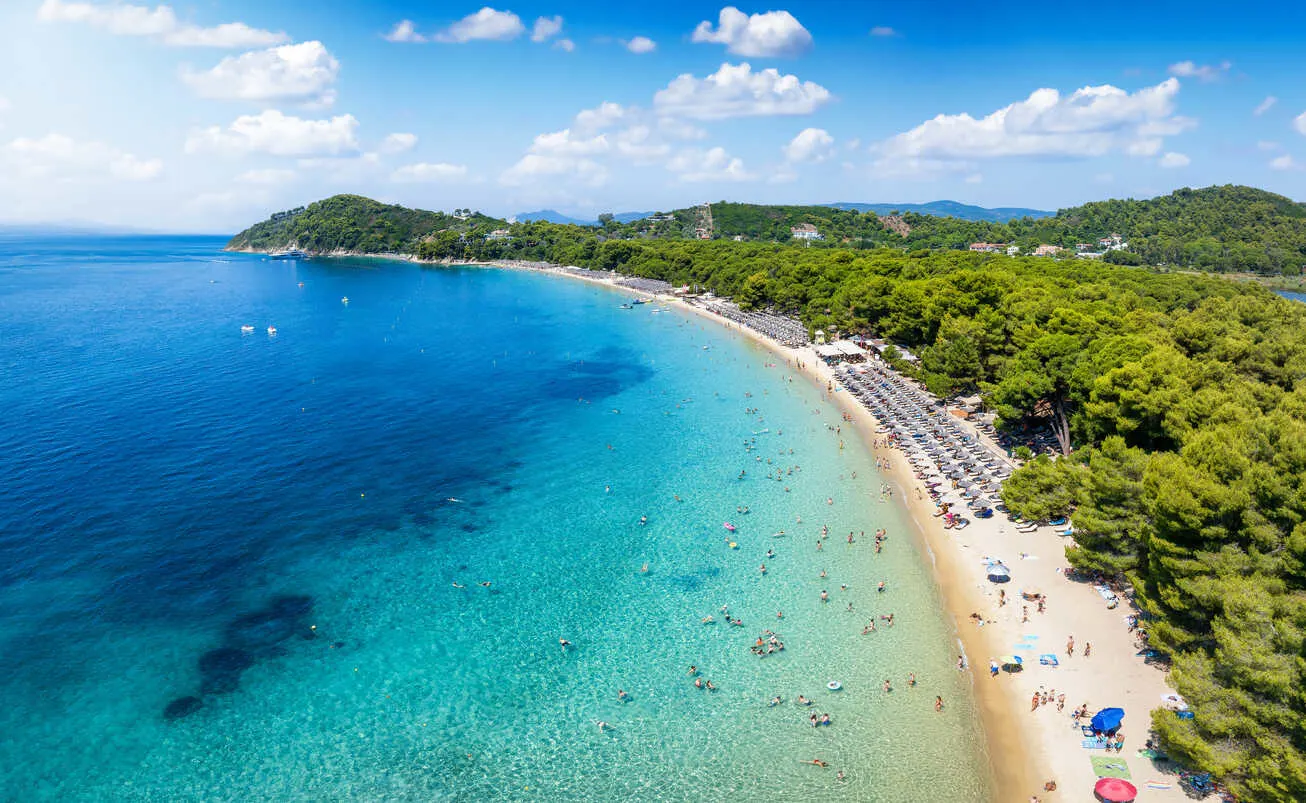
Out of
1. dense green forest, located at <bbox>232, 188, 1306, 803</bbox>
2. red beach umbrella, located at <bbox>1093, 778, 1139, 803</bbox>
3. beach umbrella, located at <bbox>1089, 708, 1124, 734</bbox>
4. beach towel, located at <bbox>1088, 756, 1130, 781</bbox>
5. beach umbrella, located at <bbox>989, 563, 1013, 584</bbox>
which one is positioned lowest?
beach towel, located at <bbox>1088, 756, 1130, 781</bbox>

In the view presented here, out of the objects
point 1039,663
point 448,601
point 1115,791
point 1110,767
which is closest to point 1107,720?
point 1110,767

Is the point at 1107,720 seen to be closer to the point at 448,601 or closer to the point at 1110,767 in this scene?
the point at 1110,767

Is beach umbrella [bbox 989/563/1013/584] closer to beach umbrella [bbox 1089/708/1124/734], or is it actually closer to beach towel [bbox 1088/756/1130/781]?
beach umbrella [bbox 1089/708/1124/734]

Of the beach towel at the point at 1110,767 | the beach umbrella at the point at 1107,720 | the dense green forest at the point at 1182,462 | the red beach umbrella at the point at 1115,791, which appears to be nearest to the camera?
the dense green forest at the point at 1182,462

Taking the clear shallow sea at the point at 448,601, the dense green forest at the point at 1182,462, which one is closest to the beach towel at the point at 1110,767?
the dense green forest at the point at 1182,462

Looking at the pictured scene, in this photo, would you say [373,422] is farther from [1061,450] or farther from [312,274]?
[312,274]

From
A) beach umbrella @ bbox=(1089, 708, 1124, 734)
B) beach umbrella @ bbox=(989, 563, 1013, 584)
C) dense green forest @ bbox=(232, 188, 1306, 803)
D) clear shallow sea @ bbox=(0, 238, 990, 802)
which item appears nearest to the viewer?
dense green forest @ bbox=(232, 188, 1306, 803)

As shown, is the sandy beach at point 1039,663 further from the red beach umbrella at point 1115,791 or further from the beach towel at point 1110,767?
the red beach umbrella at point 1115,791

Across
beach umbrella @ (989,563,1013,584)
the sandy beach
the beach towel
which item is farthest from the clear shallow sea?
the beach towel
